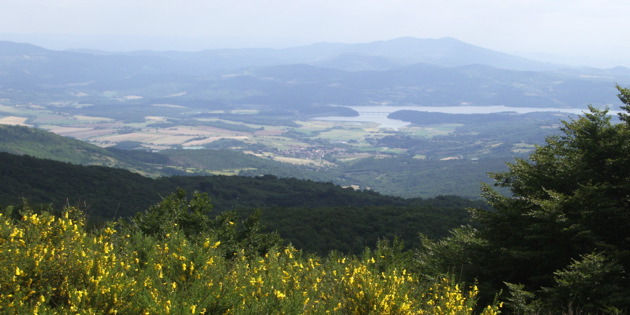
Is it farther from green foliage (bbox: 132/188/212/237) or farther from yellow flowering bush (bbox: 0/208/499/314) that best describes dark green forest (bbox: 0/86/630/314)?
yellow flowering bush (bbox: 0/208/499/314)

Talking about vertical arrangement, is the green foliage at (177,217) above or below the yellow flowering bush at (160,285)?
below

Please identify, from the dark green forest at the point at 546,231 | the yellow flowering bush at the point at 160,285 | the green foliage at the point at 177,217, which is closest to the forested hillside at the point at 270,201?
the green foliage at the point at 177,217

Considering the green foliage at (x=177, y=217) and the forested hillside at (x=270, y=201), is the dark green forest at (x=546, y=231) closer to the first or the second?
the green foliage at (x=177, y=217)

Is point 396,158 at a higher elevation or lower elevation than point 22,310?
lower

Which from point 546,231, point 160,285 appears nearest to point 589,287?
point 546,231

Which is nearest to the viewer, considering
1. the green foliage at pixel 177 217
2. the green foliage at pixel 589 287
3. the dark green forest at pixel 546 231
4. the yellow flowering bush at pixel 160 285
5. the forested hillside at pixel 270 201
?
the yellow flowering bush at pixel 160 285

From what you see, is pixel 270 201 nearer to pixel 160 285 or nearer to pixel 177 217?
pixel 177 217

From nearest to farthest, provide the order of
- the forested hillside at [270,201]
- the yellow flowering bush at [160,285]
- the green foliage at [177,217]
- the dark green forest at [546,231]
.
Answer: the yellow flowering bush at [160,285]
the dark green forest at [546,231]
the green foliage at [177,217]
the forested hillside at [270,201]

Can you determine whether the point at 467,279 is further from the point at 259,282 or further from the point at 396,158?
the point at 396,158

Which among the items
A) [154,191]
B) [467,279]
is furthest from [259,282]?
[154,191]
